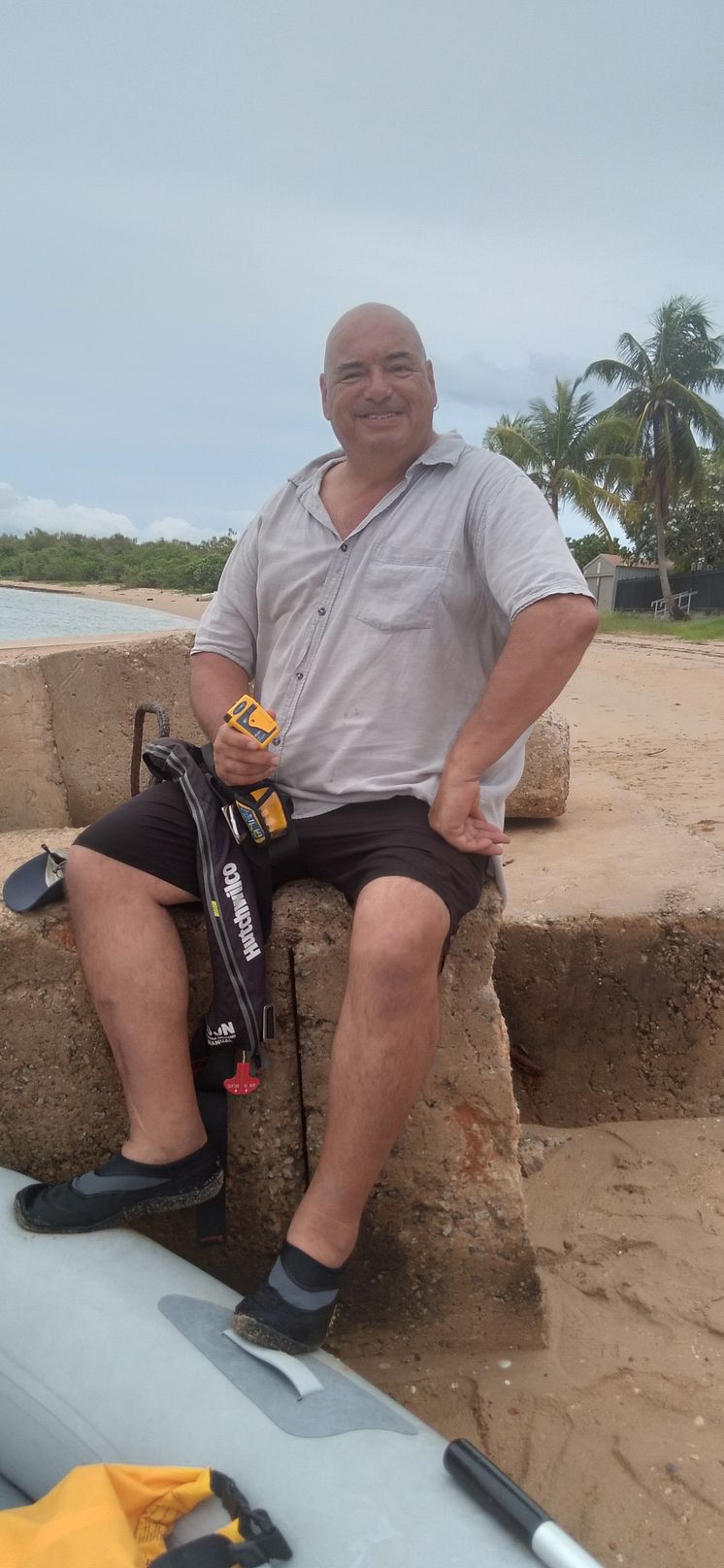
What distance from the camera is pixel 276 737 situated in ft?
6.44

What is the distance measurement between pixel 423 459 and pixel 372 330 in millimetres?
294

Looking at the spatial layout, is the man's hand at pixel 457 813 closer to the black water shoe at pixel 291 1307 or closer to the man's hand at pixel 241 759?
the man's hand at pixel 241 759

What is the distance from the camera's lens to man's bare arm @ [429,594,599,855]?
1.75 m

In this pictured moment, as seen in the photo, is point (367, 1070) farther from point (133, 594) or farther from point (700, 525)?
point (700, 525)

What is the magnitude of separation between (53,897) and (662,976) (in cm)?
160

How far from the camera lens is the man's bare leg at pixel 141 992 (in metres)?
1.79

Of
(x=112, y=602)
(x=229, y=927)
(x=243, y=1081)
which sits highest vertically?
(x=112, y=602)

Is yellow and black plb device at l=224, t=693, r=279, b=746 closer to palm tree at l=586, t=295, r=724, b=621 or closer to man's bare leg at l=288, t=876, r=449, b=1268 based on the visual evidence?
man's bare leg at l=288, t=876, r=449, b=1268

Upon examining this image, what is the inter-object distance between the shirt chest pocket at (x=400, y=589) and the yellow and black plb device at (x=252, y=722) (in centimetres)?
26

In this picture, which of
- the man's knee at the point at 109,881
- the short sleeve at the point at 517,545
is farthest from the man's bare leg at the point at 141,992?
the short sleeve at the point at 517,545

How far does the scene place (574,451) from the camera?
89.0 feet

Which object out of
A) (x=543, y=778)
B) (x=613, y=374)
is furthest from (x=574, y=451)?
(x=543, y=778)

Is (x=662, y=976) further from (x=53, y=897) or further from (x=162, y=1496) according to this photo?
(x=162, y=1496)

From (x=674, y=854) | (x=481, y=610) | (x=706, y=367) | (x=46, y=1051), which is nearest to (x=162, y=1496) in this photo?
(x=46, y=1051)
